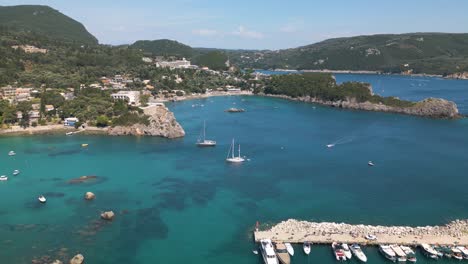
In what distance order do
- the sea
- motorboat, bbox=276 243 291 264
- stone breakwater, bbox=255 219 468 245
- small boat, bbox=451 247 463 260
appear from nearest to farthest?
motorboat, bbox=276 243 291 264 → small boat, bbox=451 247 463 260 → stone breakwater, bbox=255 219 468 245 → the sea

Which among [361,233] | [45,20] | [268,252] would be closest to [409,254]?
[361,233]

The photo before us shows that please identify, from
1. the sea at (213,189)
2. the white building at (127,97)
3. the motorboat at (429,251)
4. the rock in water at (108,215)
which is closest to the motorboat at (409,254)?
the sea at (213,189)

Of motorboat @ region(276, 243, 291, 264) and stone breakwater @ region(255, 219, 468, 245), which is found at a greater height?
stone breakwater @ region(255, 219, 468, 245)

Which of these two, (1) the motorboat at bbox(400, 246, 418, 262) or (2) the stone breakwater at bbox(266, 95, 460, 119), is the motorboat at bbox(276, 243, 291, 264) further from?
(2) the stone breakwater at bbox(266, 95, 460, 119)

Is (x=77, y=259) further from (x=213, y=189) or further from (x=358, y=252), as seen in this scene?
(x=358, y=252)

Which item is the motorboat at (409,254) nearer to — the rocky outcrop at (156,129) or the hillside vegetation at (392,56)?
the rocky outcrop at (156,129)

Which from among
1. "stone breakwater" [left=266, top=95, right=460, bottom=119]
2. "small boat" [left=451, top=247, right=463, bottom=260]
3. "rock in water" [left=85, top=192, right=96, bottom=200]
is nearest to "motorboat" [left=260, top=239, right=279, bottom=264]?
"small boat" [left=451, top=247, right=463, bottom=260]

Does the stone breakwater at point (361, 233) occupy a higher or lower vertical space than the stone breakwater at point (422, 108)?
lower
